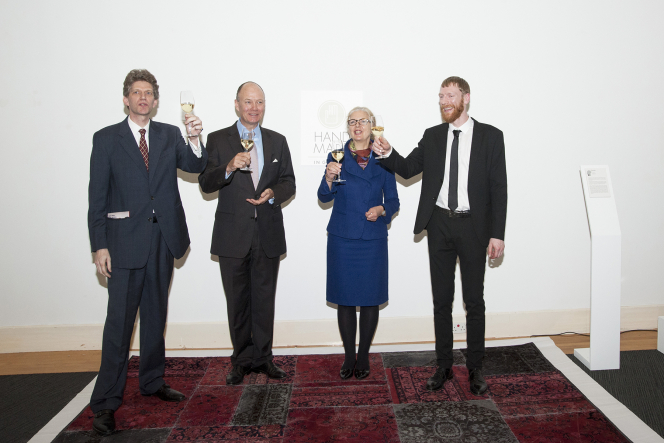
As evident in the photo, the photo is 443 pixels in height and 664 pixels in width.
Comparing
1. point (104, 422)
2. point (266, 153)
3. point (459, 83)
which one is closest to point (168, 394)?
point (104, 422)

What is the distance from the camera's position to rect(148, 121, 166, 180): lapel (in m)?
2.88

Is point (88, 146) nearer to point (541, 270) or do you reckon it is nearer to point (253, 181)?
point (253, 181)

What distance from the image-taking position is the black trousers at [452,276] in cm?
302

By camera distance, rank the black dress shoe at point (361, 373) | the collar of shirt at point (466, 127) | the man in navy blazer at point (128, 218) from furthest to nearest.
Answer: the black dress shoe at point (361, 373) < the collar of shirt at point (466, 127) < the man in navy blazer at point (128, 218)

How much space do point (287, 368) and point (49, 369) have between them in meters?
1.93

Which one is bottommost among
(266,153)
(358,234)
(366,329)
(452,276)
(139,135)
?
(366,329)

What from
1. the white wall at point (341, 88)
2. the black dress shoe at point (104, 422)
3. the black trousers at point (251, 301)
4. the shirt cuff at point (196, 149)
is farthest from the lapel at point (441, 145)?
the black dress shoe at point (104, 422)

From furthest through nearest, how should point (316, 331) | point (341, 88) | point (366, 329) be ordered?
point (316, 331) → point (341, 88) → point (366, 329)

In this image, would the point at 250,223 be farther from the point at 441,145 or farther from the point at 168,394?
the point at 441,145

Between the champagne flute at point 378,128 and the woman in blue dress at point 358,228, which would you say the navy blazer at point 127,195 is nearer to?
the woman in blue dress at point 358,228

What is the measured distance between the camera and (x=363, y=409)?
9.57ft

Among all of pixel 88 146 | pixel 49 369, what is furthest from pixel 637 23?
pixel 49 369

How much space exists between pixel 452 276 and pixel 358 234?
71cm

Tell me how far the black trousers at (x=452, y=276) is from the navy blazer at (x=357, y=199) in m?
0.38
